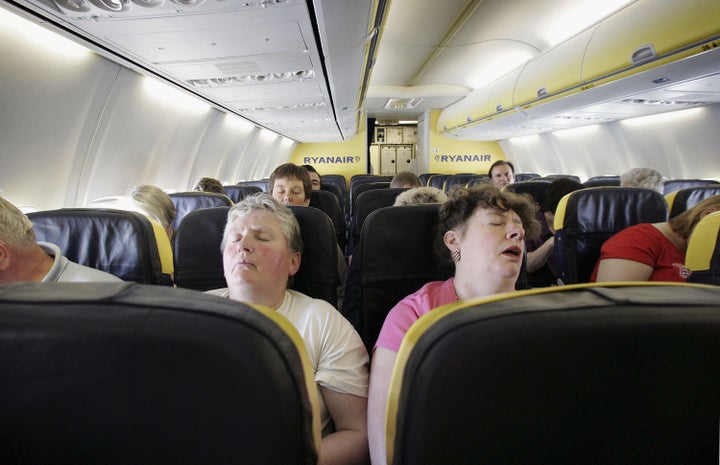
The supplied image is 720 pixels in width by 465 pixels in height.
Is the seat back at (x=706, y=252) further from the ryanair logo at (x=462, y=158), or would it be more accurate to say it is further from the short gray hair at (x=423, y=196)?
the ryanair logo at (x=462, y=158)

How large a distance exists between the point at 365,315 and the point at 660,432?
151 centimetres

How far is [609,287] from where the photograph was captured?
61 cm

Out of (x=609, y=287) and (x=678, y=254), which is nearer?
(x=609, y=287)

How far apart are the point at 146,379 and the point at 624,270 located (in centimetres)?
240

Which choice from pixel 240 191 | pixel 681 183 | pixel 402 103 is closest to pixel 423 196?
pixel 240 191

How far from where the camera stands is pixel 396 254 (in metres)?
1.97

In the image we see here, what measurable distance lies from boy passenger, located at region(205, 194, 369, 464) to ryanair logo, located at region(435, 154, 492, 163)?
45.1ft

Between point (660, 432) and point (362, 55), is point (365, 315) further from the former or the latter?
point (362, 55)

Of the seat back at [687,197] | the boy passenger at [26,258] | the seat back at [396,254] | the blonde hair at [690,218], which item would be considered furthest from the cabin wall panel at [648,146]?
the boy passenger at [26,258]

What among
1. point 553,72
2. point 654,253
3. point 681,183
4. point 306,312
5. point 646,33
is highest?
point 553,72

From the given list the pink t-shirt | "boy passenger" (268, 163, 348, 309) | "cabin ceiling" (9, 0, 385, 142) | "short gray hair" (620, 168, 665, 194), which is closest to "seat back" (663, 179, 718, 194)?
"short gray hair" (620, 168, 665, 194)

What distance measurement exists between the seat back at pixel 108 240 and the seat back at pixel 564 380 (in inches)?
65.4

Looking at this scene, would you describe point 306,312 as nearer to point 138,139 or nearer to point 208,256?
point 208,256

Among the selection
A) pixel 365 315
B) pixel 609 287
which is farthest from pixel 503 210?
pixel 609 287
